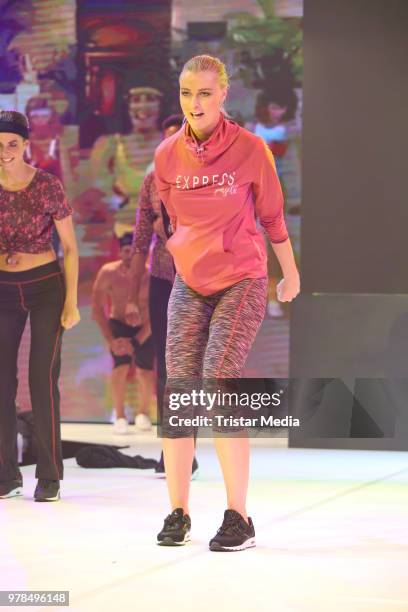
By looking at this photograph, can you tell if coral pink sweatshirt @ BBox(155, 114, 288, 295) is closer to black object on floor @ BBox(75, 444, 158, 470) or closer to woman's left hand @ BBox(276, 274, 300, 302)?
woman's left hand @ BBox(276, 274, 300, 302)

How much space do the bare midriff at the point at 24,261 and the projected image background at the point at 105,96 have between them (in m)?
3.85

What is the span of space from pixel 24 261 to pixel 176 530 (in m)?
1.39

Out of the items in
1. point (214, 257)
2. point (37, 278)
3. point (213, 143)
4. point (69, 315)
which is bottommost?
point (69, 315)

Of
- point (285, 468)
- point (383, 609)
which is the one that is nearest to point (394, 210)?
point (285, 468)

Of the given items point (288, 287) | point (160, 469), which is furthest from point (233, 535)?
point (160, 469)

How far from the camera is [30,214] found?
4.59 metres

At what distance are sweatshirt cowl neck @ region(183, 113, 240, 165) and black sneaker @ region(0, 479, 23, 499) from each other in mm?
1748

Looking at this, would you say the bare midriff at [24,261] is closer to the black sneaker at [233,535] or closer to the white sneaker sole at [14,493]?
the white sneaker sole at [14,493]

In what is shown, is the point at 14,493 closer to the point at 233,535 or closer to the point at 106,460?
the point at 106,460

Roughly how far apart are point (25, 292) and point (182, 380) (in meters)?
1.17

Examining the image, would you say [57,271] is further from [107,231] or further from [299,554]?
[107,231]

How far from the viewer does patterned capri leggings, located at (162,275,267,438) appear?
11.8ft

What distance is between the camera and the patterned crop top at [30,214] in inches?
181

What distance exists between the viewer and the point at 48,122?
8719mm
